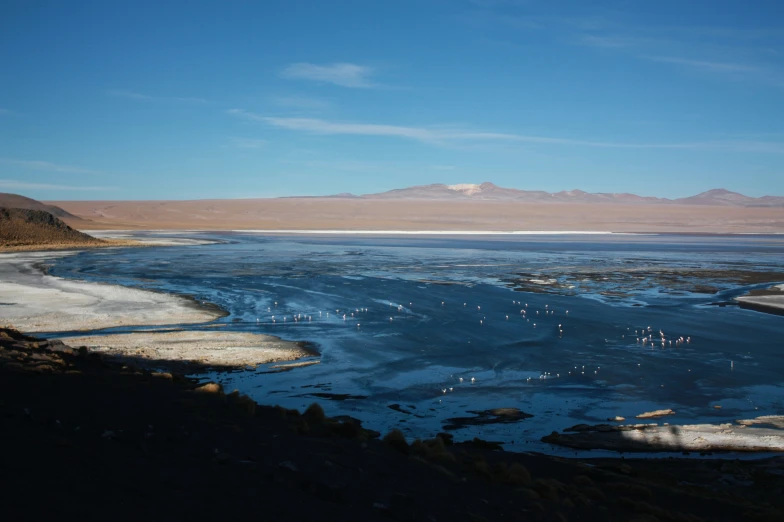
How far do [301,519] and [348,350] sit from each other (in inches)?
324

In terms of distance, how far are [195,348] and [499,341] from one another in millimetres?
5448

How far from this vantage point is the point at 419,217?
12069 cm

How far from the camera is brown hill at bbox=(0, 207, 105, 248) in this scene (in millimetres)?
42750

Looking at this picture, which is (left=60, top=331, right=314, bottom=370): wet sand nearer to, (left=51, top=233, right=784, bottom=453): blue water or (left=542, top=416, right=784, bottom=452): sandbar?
(left=51, top=233, right=784, bottom=453): blue water

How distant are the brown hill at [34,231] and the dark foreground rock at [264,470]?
39058 mm

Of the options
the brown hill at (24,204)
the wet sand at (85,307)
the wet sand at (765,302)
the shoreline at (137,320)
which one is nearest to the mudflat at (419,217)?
the brown hill at (24,204)

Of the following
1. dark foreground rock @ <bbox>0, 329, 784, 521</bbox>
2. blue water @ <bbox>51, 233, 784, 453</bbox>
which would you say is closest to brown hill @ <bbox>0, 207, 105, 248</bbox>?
blue water @ <bbox>51, 233, 784, 453</bbox>

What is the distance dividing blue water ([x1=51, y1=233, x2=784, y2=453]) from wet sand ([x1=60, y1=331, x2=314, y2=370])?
26.3 inches

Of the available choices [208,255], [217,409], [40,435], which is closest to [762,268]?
[208,255]

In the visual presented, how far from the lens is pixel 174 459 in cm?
489

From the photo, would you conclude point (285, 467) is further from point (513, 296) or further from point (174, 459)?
point (513, 296)

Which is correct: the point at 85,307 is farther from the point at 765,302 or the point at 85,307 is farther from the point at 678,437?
the point at 765,302

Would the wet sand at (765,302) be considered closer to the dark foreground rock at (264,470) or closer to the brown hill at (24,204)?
the dark foreground rock at (264,470)

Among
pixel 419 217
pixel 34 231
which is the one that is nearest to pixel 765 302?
pixel 34 231
